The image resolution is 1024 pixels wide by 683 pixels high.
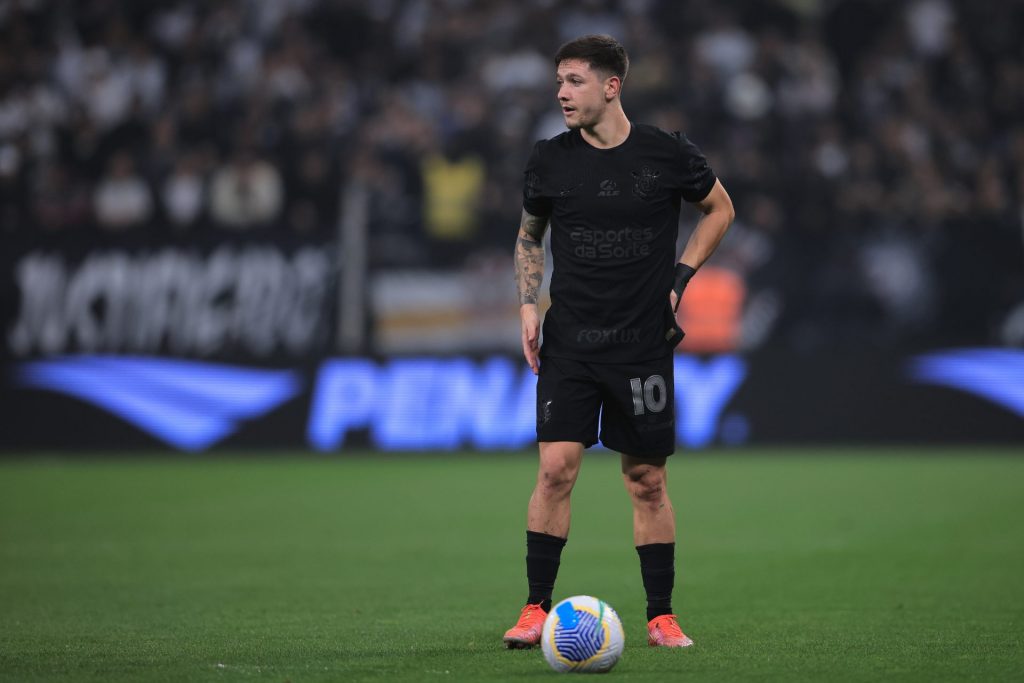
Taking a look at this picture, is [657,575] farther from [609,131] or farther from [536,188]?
[609,131]

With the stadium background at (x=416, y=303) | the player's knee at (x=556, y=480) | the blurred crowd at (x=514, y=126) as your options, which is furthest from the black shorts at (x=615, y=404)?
the blurred crowd at (x=514, y=126)

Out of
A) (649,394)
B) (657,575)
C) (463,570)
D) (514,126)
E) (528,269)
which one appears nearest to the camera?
(649,394)

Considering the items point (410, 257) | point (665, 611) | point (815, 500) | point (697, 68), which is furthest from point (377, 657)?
point (697, 68)

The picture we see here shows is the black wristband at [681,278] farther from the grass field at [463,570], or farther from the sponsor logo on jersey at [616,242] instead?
the grass field at [463,570]

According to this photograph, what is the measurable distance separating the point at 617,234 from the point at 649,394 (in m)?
0.65

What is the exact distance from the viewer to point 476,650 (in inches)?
230

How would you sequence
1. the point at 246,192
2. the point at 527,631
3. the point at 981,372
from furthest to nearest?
the point at 246,192 → the point at 981,372 → the point at 527,631

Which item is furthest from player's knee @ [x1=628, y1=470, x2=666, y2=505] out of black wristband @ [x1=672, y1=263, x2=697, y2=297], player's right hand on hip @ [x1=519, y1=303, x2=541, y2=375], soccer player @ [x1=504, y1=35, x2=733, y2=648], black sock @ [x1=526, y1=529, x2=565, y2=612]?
black wristband @ [x1=672, y1=263, x2=697, y2=297]

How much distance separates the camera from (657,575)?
6.10m

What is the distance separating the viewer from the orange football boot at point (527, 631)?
587cm

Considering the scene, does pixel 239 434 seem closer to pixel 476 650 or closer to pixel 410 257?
pixel 410 257

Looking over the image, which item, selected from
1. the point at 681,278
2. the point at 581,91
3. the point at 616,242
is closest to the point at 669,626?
the point at 681,278

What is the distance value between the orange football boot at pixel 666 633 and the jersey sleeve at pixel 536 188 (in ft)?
5.58

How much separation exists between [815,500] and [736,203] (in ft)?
16.6
